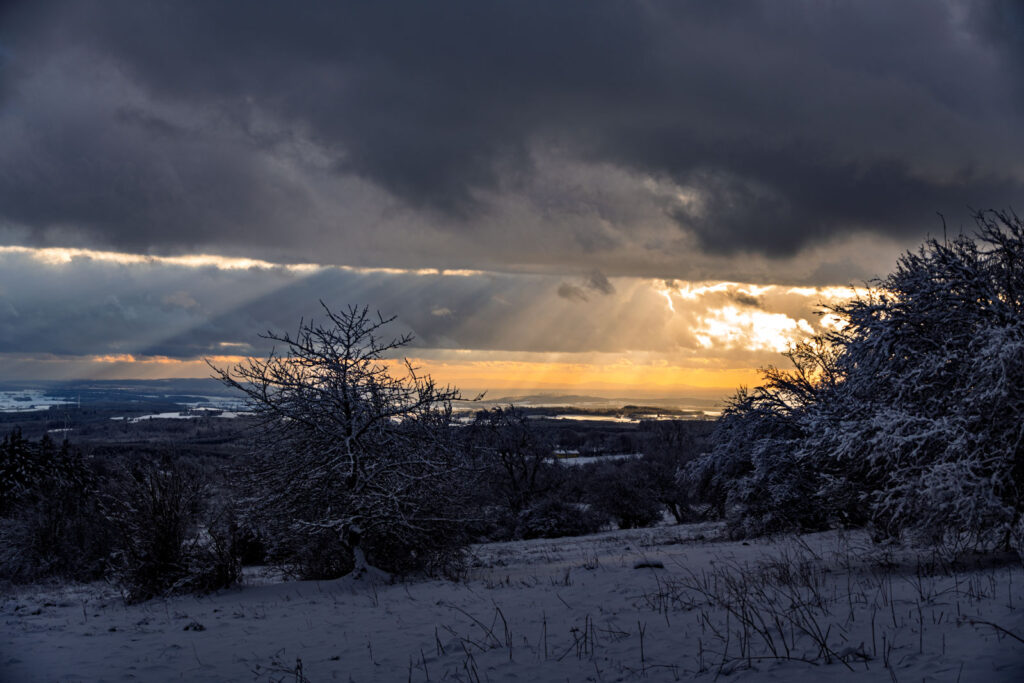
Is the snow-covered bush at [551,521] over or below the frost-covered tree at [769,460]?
below

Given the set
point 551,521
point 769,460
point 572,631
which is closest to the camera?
point 572,631

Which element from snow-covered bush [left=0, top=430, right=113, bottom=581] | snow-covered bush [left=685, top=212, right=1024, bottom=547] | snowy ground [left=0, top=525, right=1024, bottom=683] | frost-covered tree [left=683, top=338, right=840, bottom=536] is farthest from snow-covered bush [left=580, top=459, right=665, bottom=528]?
snowy ground [left=0, top=525, right=1024, bottom=683]

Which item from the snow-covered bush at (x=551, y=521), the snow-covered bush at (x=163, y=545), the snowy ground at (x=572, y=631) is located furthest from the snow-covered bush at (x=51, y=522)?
the snow-covered bush at (x=551, y=521)

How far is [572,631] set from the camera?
776 cm

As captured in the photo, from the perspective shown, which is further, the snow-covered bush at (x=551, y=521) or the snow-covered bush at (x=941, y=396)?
the snow-covered bush at (x=551, y=521)

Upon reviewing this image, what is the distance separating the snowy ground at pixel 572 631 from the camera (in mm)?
5938

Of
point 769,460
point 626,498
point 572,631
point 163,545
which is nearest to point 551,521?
point 626,498

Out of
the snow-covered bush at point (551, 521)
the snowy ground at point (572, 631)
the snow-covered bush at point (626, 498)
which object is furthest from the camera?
the snow-covered bush at point (626, 498)

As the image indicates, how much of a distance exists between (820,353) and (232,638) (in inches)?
1096

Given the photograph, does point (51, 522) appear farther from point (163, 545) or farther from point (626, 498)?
point (626, 498)

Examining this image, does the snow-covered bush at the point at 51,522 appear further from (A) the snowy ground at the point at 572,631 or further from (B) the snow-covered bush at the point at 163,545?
(A) the snowy ground at the point at 572,631

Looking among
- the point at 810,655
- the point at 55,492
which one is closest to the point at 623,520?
the point at 55,492

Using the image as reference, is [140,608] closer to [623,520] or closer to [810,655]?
[810,655]

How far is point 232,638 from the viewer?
970 centimetres
